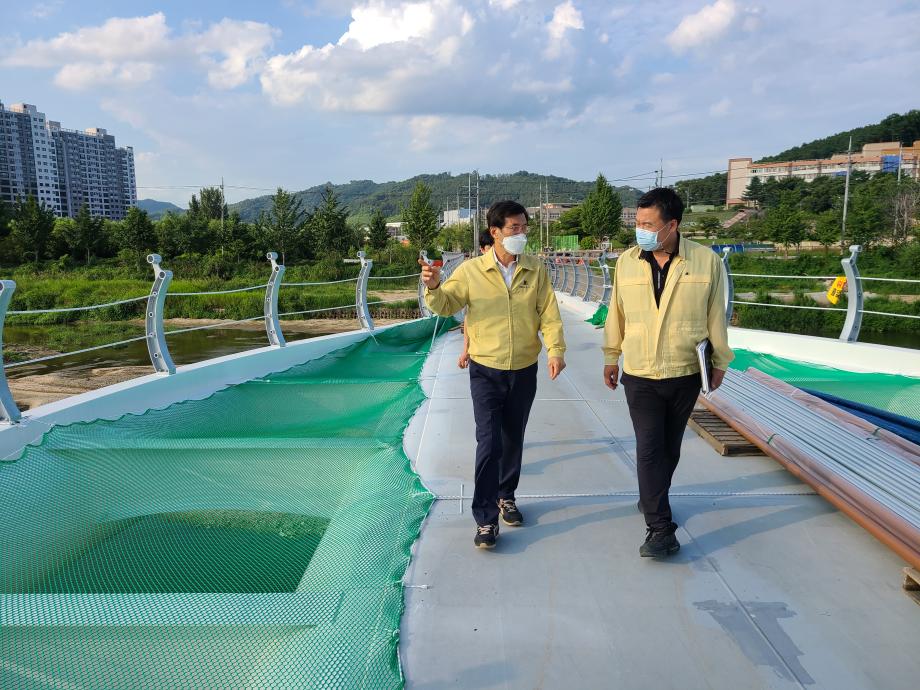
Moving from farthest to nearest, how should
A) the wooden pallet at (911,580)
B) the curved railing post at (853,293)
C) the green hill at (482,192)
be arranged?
1. the green hill at (482,192)
2. the curved railing post at (853,293)
3. the wooden pallet at (911,580)

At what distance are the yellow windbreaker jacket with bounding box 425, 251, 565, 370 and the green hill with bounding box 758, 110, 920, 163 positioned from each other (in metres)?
127

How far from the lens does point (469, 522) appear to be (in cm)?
311

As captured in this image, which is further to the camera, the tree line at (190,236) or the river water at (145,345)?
the tree line at (190,236)

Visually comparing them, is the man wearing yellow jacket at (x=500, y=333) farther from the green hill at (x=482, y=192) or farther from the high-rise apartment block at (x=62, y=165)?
the high-rise apartment block at (x=62, y=165)

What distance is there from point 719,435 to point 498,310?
2069 mm

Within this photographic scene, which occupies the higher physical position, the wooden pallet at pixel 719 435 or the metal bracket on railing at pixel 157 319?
the metal bracket on railing at pixel 157 319

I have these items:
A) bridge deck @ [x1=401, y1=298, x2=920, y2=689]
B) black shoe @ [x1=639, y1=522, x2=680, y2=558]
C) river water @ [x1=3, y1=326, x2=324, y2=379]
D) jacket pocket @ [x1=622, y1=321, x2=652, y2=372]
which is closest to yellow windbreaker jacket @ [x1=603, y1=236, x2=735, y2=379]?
jacket pocket @ [x1=622, y1=321, x2=652, y2=372]

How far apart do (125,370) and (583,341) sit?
19.8m

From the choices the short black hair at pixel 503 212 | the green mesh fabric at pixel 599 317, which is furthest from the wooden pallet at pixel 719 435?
the green mesh fabric at pixel 599 317

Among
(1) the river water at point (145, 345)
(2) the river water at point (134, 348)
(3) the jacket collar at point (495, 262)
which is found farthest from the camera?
(1) the river water at point (145, 345)

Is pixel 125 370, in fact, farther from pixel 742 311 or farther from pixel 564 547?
pixel 742 311

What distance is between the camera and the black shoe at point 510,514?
121 inches

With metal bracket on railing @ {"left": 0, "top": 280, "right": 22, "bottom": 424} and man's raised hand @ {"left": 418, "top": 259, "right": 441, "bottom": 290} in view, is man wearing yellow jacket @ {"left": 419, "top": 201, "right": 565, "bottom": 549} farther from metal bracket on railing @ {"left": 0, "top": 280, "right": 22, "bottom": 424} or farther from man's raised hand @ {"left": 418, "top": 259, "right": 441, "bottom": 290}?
metal bracket on railing @ {"left": 0, "top": 280, "right": 22, "bottom": 424}

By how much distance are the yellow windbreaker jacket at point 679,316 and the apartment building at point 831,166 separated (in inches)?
3889
